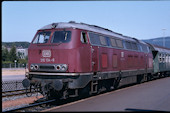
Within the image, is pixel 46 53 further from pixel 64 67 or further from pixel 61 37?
pixel 64 67

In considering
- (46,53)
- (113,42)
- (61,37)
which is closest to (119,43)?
(113,42)

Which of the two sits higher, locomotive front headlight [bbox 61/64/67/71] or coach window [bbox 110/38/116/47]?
coach window [bbox 110/38/116/47]

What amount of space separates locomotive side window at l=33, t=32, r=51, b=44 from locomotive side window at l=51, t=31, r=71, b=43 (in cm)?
41

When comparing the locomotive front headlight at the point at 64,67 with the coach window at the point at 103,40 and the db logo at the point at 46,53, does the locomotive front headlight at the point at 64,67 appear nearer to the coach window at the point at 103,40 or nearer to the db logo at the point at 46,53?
the db logo at the point at 46,53

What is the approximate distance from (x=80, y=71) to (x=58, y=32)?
86.5 inches

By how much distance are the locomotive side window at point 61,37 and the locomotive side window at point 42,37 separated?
41cm

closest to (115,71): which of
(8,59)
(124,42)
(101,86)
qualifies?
(101,86)

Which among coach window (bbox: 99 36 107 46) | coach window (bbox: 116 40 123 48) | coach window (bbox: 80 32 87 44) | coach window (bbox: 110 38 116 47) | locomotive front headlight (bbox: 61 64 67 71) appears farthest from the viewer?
coach window (bbox: 116 40 123 48)

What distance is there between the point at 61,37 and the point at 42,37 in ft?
3.65

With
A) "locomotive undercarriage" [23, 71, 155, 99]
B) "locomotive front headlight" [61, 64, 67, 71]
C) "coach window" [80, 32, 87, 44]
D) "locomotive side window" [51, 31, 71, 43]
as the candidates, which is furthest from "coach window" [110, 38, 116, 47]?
"locomotive front headlight" [61, 64, 67, 71]

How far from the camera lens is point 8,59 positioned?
281ft

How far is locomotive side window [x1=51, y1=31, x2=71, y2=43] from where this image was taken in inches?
417

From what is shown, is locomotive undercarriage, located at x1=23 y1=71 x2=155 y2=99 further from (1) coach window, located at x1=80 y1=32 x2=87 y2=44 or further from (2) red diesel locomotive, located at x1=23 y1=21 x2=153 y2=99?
(1) coach window, located at x1=80 y1=32 x2=87 y2=44

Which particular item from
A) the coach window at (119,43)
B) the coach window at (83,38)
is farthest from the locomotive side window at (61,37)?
the coach window at (119,43)
